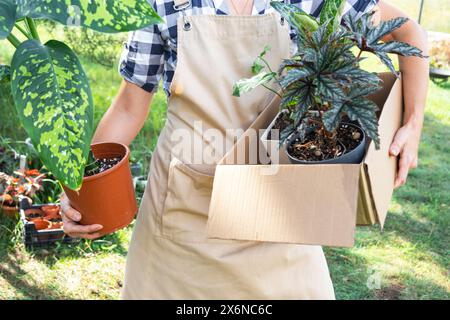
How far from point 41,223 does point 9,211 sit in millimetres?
242

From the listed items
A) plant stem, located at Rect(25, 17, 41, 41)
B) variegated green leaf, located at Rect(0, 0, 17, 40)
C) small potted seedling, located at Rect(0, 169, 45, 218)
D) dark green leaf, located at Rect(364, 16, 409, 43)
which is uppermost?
variegated green leaf, located at Rect(0, 0, 17, 40)

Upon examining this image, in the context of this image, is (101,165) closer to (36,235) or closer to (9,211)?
(36,235)

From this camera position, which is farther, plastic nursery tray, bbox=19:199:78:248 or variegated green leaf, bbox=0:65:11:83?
plastic nursery tray, bbox=19:199:78:248

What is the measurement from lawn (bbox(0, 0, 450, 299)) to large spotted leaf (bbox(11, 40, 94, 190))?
1.81 metres

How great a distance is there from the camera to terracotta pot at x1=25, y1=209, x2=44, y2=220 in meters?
3.11

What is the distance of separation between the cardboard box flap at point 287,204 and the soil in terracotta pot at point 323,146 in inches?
4.0

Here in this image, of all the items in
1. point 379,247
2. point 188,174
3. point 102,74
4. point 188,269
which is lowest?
point 379,247

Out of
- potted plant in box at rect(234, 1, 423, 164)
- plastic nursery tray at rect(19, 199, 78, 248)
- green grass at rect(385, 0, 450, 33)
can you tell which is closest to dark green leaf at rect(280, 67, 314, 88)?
potted plant in box at rect(234, 1, 423, 164)

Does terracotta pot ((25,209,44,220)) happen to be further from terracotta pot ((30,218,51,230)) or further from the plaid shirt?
the plaid shirt

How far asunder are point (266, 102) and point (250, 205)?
0.38 metres

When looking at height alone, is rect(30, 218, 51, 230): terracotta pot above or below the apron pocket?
below
